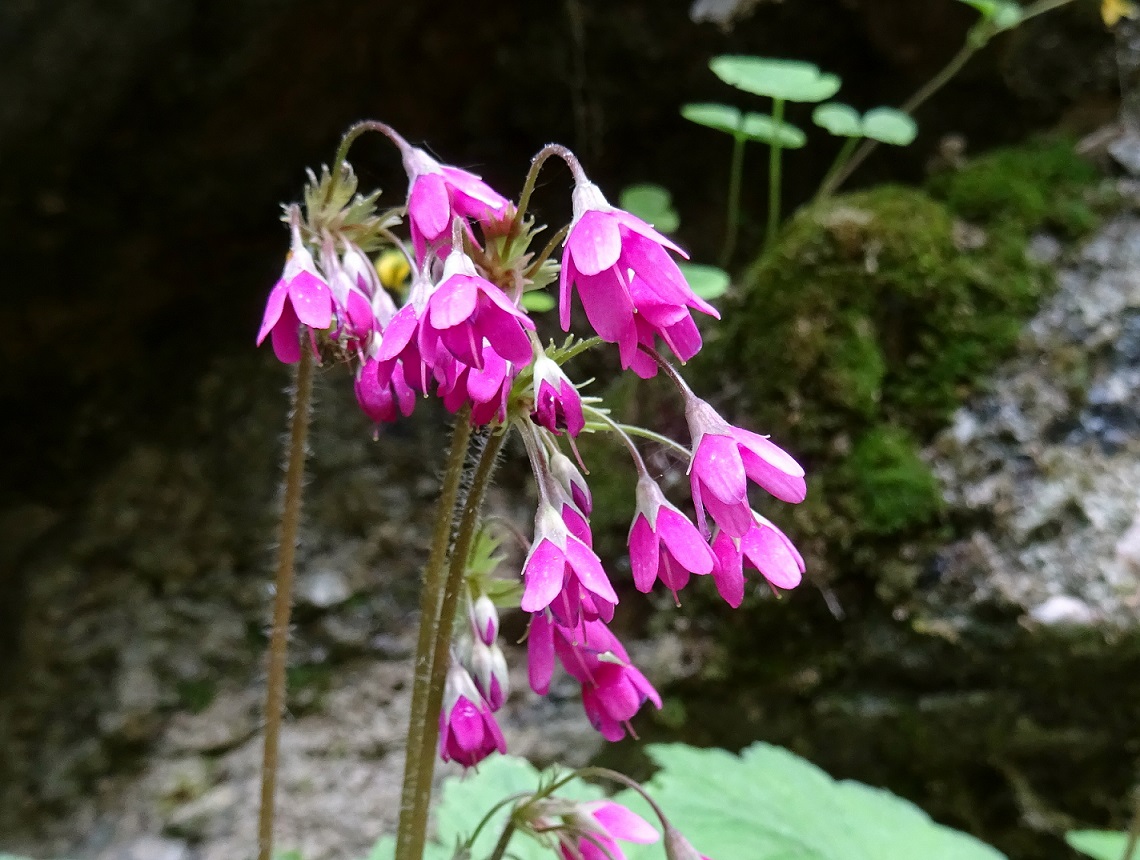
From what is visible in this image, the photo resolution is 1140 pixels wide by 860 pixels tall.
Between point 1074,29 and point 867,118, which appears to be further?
point 1074,29

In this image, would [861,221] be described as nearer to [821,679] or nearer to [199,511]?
[821,679]

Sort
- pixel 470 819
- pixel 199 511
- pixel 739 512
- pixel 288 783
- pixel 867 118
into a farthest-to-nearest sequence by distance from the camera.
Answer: pixel 199 511 → pixel 288 783 → pixel 867 118 → pixel 470 819 → pixel 739 512

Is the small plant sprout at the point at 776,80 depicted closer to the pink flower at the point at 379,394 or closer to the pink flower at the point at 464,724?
the pink flower at the point at 379,394

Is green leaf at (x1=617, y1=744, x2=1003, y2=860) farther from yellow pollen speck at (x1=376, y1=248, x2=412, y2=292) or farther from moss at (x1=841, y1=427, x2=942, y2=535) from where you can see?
yellow pollen speck at (x1=376, y1=248, x2=412, y2=292)

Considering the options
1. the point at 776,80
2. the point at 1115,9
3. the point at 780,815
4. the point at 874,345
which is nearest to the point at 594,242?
the point at 780,815

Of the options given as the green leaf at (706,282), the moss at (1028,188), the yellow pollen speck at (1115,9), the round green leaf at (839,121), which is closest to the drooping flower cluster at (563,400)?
the green leaf at (706,282)

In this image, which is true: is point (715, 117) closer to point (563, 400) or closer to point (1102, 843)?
point (563, 400)

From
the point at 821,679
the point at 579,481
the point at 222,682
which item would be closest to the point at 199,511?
the point at 222,682
